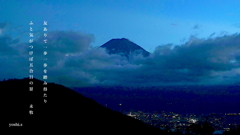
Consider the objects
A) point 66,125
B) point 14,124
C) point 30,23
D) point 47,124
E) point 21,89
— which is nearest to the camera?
point 30,23

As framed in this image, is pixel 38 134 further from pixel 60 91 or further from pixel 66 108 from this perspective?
pixel 60 91

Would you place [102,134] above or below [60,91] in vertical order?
below

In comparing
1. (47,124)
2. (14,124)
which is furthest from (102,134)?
(14,124)

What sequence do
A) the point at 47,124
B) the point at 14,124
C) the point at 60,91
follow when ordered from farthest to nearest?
1. the point at 60,91
2. the point at 47,124
3. the point at 14,124

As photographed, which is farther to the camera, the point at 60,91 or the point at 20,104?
the point at 60,91

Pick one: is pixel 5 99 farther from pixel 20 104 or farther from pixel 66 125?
pixel 66 125

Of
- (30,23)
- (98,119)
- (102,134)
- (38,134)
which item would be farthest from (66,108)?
(30,23)

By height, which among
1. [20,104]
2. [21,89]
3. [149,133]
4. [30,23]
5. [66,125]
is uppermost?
[30,23]
